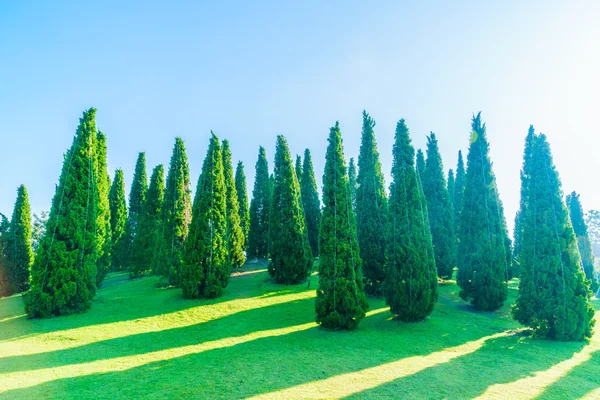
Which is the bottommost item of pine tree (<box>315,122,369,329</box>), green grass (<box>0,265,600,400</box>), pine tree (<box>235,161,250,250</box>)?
green grass (<box>0,265,600,400</box>)

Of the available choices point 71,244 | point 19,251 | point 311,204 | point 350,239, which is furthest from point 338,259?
point 19,251

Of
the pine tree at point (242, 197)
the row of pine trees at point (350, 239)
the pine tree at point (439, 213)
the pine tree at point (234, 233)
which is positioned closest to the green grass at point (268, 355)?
the row of pine trees at point (350, 239)

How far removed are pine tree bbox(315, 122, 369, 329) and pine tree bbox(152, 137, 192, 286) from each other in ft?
32.2

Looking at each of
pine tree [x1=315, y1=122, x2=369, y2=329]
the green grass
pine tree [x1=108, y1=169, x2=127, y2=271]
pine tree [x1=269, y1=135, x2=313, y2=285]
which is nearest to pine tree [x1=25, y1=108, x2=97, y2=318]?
the green grass

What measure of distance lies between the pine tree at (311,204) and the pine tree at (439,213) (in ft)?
28.9

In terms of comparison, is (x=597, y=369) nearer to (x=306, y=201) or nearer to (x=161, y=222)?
(x=306, y=201)

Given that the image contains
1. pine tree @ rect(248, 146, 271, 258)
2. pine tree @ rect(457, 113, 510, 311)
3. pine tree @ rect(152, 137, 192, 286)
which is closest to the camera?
pine tree @ rect(457, 113, 510, 311)

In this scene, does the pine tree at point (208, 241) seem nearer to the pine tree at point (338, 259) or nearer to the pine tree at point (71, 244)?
the pine tree at point (71, 244)

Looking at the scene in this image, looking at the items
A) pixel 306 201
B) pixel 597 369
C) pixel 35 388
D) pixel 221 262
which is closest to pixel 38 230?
pixel 306 201

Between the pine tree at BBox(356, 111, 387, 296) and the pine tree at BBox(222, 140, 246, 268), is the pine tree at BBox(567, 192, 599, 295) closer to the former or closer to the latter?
the pine tree at BBox(356, 111, 387, 296)

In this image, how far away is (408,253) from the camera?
15.2 m

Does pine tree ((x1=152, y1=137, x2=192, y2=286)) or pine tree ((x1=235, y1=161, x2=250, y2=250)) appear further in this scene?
pine tree ((x1=235, y1=161, x2=250, y2=250))

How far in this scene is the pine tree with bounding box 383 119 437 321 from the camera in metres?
14.5

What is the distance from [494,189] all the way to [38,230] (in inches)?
2151
